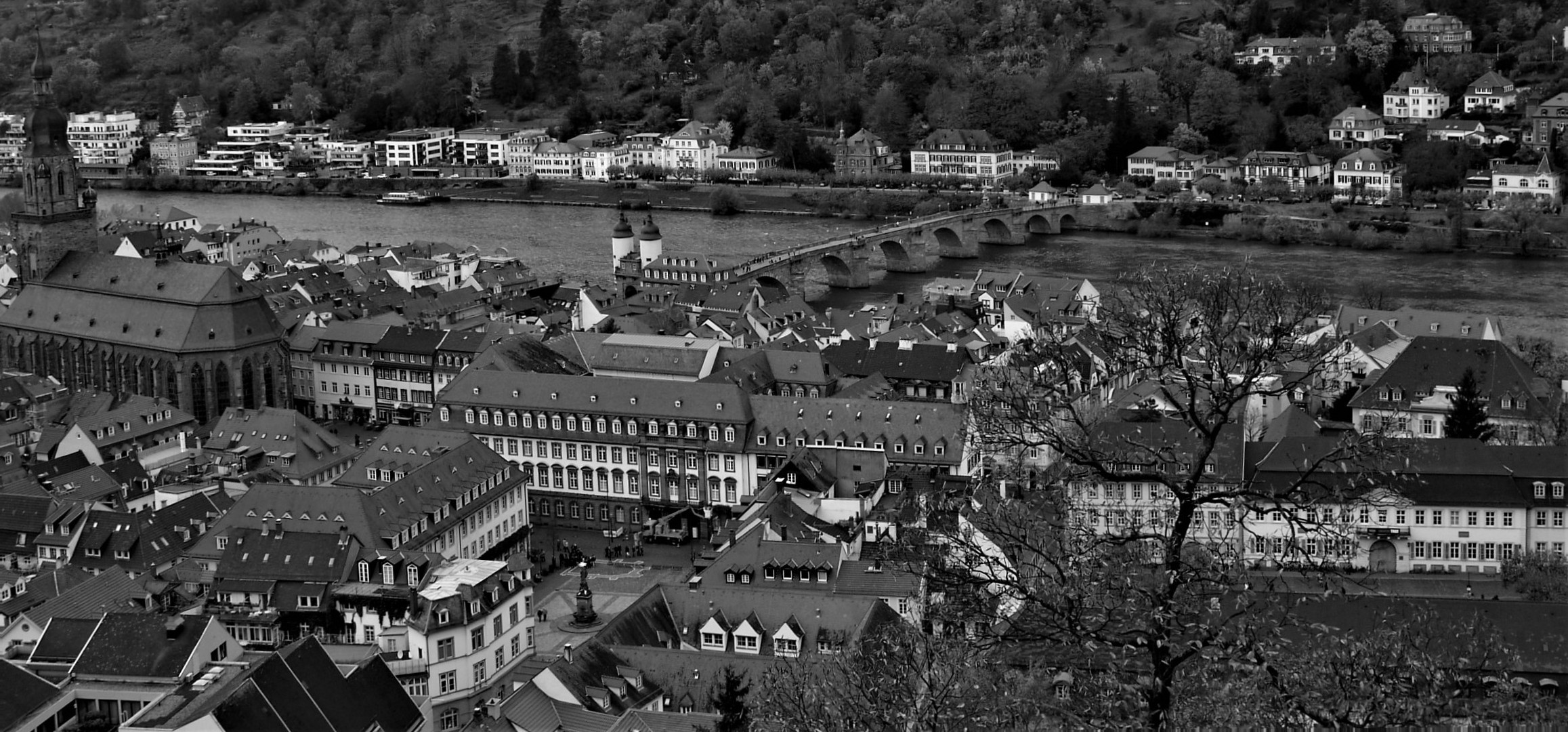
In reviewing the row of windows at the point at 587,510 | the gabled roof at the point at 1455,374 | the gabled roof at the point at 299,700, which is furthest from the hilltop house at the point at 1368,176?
the gabled roof at the point at 299,700

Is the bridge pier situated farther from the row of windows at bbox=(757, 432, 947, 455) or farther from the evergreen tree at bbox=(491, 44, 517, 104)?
the evergreen tree at bbox=(491, 44, 517, 104)

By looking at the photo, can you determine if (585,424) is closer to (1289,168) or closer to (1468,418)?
(1468,418)

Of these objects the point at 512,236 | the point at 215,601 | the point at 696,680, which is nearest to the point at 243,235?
the point at 512,236

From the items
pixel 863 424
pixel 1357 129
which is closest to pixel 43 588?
pixel 863 424

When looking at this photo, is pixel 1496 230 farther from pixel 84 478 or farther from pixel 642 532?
pixel 84 478

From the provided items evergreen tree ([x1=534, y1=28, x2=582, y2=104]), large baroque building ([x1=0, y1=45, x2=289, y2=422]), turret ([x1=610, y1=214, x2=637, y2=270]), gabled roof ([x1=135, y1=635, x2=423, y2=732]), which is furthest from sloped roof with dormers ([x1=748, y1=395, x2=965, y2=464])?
evergreen tree ([x1=534, y1=28, x2=582, y2=104])

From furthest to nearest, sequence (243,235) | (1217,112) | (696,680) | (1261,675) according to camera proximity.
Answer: (1217,112), (243,235), (696,680), (1261,675)
